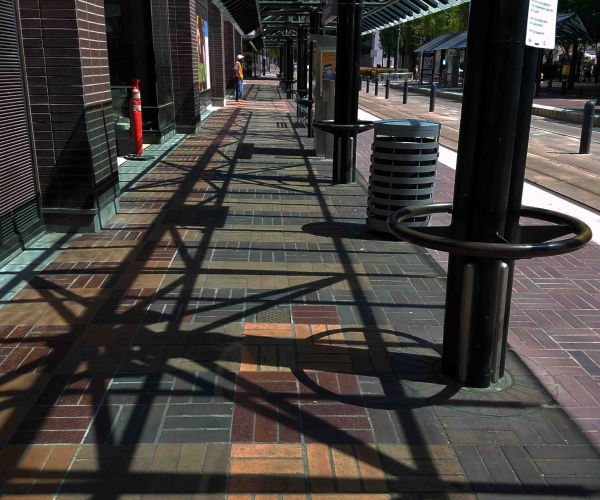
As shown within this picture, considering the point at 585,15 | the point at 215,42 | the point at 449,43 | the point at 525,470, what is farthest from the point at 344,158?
the point at 449,43

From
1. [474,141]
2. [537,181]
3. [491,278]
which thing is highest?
[474,141]

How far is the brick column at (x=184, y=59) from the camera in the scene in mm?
14594

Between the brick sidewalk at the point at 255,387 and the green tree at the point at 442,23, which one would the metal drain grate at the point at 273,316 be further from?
the green tree at the point at 442,23

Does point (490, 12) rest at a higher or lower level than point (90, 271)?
higher

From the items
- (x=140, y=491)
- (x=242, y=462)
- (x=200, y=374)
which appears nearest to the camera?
(x=140, y=491)

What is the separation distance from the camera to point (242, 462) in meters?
2.98

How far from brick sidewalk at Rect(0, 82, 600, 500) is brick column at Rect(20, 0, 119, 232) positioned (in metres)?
0.43

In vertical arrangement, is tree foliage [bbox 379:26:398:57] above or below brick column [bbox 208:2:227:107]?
above

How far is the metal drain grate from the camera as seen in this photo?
182 inches

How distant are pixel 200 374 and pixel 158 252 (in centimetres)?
261

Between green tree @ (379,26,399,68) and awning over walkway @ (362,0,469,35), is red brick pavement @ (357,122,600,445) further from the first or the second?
green tree @ (379,26,399,68)

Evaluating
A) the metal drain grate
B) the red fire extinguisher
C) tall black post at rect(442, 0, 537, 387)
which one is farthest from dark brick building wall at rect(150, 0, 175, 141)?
tall black post at rect(442, 0, 537, 387)

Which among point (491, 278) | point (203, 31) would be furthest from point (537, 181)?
point (203, 31)

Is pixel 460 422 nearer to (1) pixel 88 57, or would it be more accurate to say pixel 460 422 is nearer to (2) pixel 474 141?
(2) pixel 474 141
